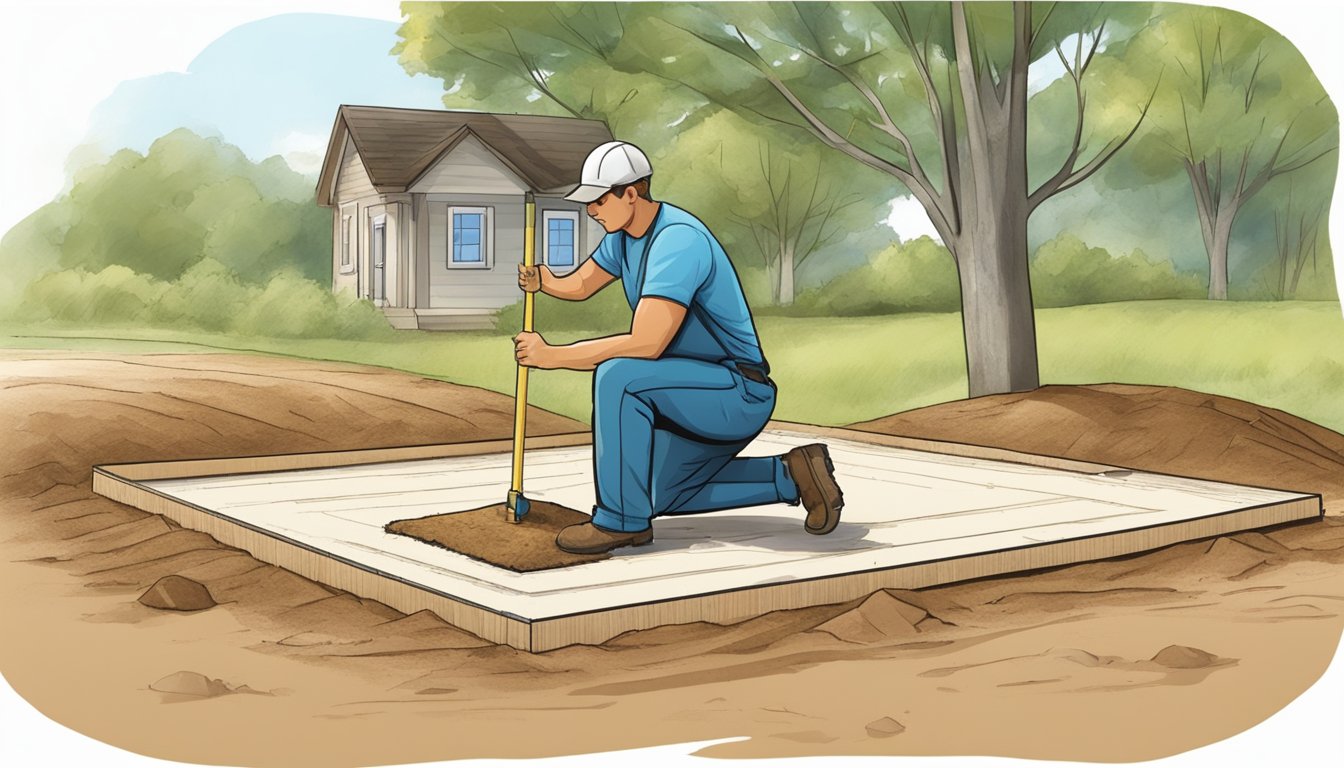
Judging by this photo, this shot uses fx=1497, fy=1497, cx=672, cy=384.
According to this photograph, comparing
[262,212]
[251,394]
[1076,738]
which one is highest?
[262,212]

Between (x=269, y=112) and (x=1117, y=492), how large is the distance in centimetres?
575

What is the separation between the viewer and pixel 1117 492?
7.12m

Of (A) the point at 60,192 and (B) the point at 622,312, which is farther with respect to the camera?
(B) the point at 622,312

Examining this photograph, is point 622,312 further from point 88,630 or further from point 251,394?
point 88,630

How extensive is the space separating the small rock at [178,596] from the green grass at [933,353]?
4.57m

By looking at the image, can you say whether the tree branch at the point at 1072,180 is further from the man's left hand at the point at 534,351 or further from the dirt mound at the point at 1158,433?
the man's left hand at the point at 534,351

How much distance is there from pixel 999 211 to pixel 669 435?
5.03 metres

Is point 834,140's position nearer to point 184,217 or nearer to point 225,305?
point 225,305

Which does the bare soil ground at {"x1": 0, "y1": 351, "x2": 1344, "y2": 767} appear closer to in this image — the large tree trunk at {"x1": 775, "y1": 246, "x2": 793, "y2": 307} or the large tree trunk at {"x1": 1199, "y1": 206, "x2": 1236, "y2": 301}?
the large tree trunk at {"x1": 1199, "y1": 206, "x2": 1236, "y2": 301}

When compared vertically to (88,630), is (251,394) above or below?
above

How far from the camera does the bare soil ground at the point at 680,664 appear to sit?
13.6ft

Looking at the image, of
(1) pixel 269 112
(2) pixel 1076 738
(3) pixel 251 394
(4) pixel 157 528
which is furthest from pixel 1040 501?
(1) pixel 269 112

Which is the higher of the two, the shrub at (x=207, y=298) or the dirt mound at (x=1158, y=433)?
Result: the shrub at (x=207, y=298)

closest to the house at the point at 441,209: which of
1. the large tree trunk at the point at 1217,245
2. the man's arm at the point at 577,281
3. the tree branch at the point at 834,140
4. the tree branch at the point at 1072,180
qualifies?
the tree branch at the point at 834,140
